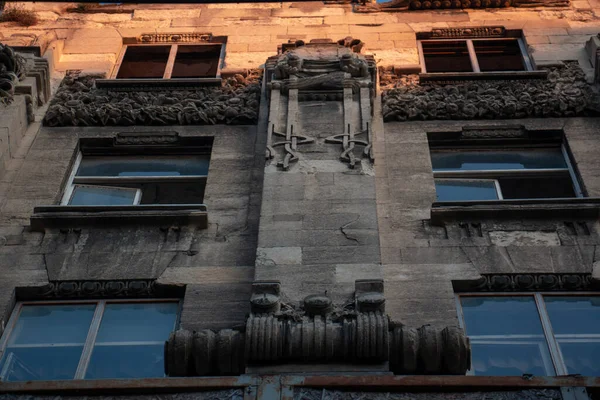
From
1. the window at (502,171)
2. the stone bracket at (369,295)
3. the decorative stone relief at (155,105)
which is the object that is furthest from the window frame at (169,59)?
the stone bracket at (369,295)

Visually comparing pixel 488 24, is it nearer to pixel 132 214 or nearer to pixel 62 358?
pixel 132 214

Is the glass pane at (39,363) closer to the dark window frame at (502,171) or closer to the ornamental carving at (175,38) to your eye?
the dark window frame at (502,171)

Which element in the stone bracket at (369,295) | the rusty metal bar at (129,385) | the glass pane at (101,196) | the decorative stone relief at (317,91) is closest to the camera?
the rusty metal bar at (129,385)

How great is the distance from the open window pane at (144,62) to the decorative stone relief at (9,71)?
2.61 m

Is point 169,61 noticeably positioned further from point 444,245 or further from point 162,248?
point 444,245

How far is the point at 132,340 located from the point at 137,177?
4586mm

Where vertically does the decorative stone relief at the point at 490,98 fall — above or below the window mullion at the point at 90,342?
above

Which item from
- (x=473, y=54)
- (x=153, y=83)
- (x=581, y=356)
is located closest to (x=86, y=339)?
(x=581, y=356)

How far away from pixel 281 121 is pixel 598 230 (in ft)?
17.4

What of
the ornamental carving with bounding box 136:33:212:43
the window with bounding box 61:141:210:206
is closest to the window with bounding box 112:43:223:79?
the ornamental carving with bounding box 136:33:212:43

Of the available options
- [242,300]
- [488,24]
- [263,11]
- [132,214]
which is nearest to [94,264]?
[132,214]

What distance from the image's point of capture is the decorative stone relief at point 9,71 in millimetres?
18203

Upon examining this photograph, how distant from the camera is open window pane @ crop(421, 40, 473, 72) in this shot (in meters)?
21.4

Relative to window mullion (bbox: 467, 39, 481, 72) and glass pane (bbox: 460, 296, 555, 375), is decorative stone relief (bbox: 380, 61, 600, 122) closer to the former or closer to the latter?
window mullion (bbox: 467, 39, 481, 72)
